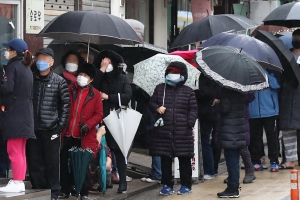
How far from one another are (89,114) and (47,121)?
65 cm

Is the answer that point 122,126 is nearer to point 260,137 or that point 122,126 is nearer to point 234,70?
point 234,70

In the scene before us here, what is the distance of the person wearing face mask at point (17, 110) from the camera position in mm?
9648

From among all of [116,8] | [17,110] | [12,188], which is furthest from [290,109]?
[12,188]

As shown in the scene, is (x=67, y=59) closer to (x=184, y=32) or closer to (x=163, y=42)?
(x=184, y=32)

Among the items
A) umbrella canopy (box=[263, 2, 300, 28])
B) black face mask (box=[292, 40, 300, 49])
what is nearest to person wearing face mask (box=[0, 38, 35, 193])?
black face mask (box=[292, 40, 300, 49])

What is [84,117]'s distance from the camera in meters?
10.4

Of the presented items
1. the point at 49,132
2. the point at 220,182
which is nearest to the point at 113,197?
the point at 49,132

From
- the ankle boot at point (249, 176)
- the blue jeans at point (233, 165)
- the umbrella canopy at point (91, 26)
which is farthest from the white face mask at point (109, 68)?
the ankle boot at point (249, 176)

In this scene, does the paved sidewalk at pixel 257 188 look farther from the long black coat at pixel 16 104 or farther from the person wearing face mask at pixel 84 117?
the long black coat at pixel 16 104

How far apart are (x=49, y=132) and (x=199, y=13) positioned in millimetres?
8568

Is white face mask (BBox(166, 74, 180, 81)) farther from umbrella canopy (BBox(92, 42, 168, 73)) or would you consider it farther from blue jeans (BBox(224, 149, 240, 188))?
umbrella canopy (BBox(92, 42, 168, 73))

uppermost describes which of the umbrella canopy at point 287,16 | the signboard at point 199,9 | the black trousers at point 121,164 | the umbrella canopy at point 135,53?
the signboard at point 199,9

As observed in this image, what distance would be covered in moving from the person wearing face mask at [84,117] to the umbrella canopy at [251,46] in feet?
8.12

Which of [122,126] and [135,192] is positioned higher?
[122,126]
